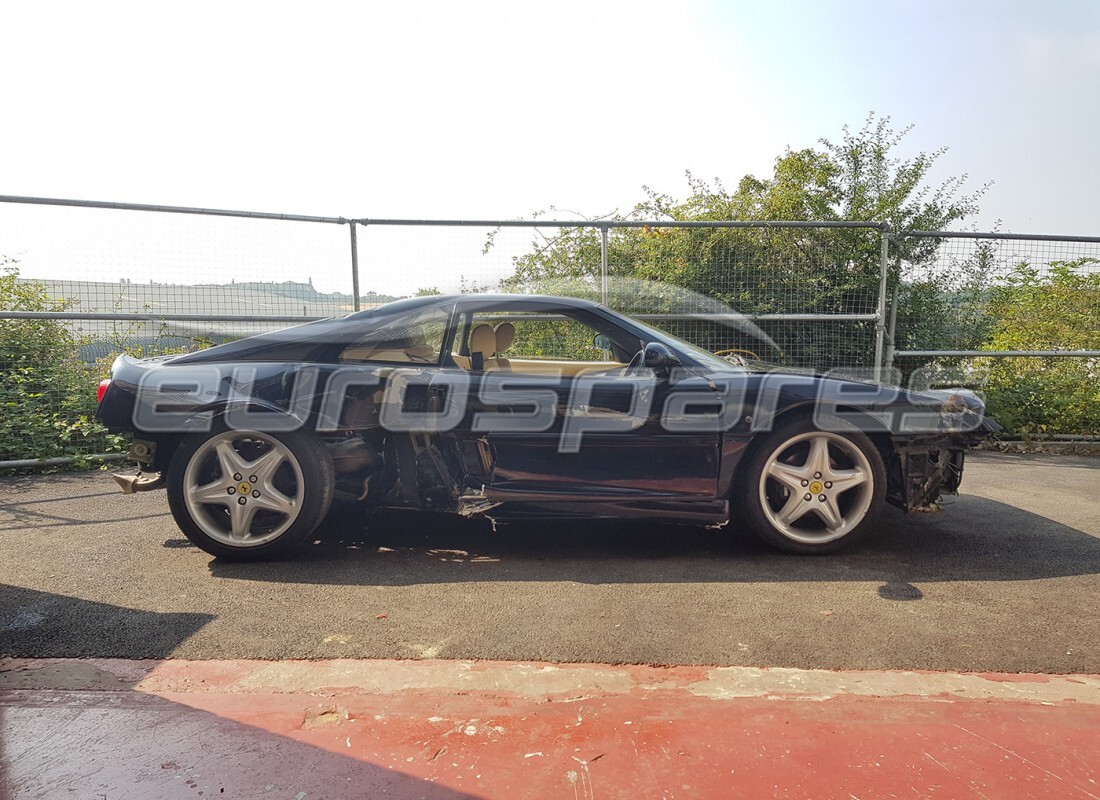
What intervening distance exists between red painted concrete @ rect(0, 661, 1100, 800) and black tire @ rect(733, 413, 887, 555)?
4.43 feet

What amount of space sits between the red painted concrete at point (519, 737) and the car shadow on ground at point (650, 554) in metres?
1.03

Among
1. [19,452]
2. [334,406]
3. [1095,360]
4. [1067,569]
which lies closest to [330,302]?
[19,452]

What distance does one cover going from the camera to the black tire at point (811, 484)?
3877 millimetres

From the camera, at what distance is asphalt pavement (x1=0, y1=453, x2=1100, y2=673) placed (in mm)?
2811

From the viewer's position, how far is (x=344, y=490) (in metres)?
3.93

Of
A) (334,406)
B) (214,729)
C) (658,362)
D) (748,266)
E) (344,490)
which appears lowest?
(214,729)

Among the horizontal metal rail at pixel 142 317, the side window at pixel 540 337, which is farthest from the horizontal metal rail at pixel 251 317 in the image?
A: the side window at pixel 540 337

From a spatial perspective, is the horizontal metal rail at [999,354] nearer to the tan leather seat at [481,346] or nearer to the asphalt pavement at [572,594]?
the asphalt pavement at [572,594]

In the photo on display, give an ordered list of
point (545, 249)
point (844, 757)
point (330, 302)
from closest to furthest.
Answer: point (844, 757) < point (330, 302) < point (545, 249)

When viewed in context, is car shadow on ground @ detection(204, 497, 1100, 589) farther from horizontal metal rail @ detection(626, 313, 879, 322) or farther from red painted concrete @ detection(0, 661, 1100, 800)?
horizontal metal rail @ detection(626, 313, 879, 322)

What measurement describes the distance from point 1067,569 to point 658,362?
7.24 feet

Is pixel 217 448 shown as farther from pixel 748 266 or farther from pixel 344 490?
pixel 748 266

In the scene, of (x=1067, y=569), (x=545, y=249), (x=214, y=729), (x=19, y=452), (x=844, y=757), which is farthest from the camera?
(x=545, y=249)

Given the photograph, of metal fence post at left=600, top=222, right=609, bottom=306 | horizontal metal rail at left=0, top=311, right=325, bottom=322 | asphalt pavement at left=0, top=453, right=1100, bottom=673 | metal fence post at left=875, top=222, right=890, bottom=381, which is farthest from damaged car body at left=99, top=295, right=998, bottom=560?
metal fence post at left=875, top=222, right=890, bottom=381
